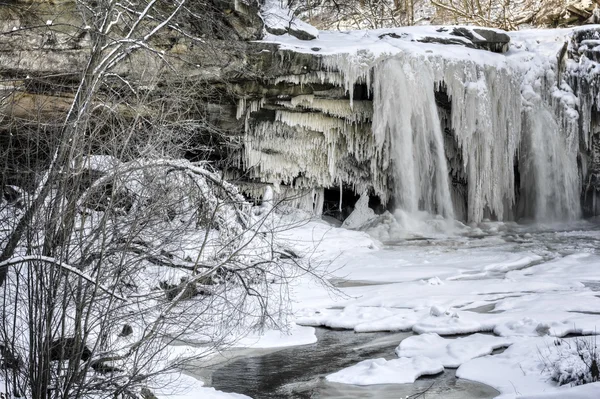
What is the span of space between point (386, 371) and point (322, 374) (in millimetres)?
585

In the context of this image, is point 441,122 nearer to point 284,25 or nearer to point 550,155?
point 550,155

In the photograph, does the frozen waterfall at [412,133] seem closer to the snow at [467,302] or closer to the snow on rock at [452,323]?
the snow at [467,302]

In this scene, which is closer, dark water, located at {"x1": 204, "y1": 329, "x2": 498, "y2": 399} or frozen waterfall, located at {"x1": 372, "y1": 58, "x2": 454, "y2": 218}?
dark water, located at {"x1": 204, "y1": 329, "x2": 498, "y2": 399}

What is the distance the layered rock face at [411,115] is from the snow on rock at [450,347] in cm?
757

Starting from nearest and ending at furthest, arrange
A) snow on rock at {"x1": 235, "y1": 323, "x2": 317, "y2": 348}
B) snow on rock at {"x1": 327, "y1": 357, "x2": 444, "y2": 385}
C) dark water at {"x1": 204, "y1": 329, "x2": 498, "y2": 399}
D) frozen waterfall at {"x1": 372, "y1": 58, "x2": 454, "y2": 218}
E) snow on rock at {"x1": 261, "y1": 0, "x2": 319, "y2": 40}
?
dark water at {"x1": 204, "y1": 329, "x2": 498, "y2": 399}
snow on rock at {"x1": 327, "y1": 357, "x2": 444, "y2": 385}
snow on rock at {"x1": 235, "y1": 323, "x2": 317, "y2": 348}
snow on rock at {"x1": 261, "y1": 0, "x2": 319, "y2": 40}
frozen waterfall at {"x1": 372, "y1": 58, "x2": 454, "y2": 218}

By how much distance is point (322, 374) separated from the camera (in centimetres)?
689

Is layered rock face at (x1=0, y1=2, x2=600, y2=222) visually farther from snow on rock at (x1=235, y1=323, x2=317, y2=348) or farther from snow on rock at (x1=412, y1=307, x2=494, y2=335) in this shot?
snow on rock at (x1=412, y1=307, x2=494, y2=335)

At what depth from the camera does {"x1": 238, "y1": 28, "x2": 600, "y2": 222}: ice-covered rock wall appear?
614 inches

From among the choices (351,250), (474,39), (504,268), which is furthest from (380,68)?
(504,268)

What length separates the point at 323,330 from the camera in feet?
28.4

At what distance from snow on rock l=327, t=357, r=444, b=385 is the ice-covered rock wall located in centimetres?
833

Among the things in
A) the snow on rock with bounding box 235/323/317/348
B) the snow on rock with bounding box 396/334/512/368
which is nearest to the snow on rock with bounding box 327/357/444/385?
the snow on rock with bounding box 396/334/512/368

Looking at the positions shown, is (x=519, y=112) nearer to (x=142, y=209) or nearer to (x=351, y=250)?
(x=351, y=250)

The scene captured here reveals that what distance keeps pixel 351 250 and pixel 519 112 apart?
5.63 metres
